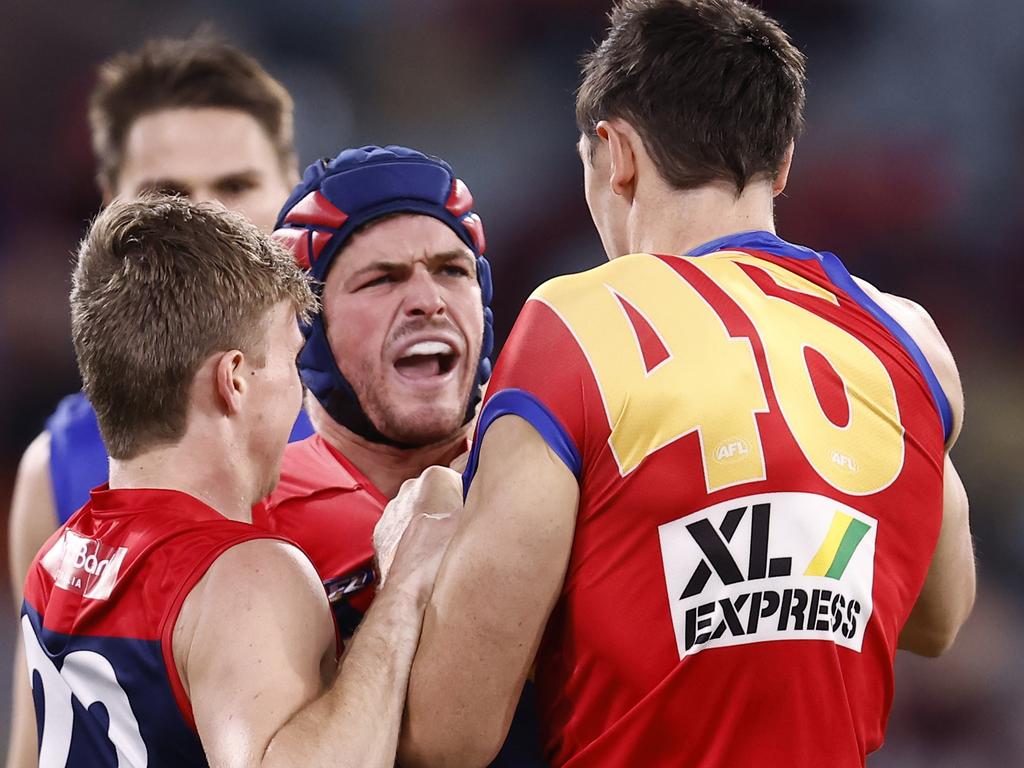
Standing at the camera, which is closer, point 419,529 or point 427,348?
point 419,529

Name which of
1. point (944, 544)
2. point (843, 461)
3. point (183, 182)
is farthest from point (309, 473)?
point (183, 182)

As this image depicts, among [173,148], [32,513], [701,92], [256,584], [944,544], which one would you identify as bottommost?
[32,513]

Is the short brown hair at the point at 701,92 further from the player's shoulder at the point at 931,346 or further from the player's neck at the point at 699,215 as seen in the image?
the player's shoulder at the point at 931,346

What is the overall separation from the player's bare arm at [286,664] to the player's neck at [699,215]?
765 mm

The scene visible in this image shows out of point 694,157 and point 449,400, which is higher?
point 694,157

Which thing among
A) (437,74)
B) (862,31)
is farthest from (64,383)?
(862,31)

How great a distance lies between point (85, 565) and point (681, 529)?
3.41ft

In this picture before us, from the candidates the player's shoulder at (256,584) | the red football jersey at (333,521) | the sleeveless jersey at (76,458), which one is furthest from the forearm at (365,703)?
the sleeveless jersey at (76,458)

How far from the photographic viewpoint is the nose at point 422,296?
294 cm

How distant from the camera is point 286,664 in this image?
2.04 m

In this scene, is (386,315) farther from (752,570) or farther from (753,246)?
(752,570)

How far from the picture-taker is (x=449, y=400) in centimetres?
298

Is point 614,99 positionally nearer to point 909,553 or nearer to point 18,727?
point 909,553

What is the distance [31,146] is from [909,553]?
18.9ft
